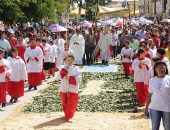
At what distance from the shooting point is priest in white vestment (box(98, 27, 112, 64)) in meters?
24.8

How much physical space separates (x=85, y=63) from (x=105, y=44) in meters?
1.49

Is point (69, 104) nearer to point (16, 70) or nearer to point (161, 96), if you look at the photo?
point (16, 70)

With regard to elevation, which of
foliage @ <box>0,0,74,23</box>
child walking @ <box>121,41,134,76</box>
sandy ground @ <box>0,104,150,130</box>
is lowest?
sandy ground @ <box>0,104,150,130</box>

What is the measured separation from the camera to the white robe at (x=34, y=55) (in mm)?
15938

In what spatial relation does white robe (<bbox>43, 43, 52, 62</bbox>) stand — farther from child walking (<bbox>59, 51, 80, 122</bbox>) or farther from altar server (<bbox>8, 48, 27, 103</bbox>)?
child walking (<bbox>59, 51, 80, 122</bbox>)

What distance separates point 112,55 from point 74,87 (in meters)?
16.7

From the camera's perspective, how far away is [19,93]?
45.7 ft

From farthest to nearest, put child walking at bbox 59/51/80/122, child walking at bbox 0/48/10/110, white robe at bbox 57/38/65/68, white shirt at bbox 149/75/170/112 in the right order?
white robe at bbox 57/38/65/68, child walking at bbox 0/48/10/110, child walking at bbox 59/51/80/122, white shirt at bbox 149/75/170/112

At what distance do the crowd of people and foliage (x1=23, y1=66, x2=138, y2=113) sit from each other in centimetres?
56

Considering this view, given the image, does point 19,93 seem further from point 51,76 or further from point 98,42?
point 98,42

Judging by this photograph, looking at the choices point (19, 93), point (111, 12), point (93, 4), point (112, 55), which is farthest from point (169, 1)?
point (19, 93)

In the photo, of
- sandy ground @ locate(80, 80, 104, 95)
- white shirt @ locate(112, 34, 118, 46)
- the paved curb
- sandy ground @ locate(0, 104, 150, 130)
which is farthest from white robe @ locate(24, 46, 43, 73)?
white shirt @ locate(112, 34, 118, 46)

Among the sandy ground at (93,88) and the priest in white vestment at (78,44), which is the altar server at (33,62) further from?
the priest in white vestment at (78,44)

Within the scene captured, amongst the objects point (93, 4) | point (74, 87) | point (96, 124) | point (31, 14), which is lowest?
point (96, 124)
